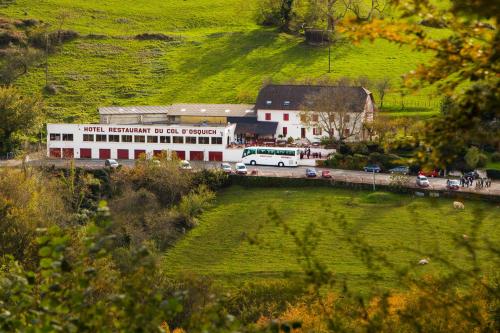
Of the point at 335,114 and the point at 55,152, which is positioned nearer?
the point at 335,114

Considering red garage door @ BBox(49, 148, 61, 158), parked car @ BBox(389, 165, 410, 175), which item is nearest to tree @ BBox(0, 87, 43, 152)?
red garage door @ BBox(49, 148, 61, 158)

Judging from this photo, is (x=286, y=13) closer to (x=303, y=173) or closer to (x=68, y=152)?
(x=68, y=152)

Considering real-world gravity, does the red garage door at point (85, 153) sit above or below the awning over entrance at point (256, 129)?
below

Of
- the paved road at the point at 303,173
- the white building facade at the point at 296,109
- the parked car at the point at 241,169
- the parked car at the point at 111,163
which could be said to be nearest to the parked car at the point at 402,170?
the paved road at the point at 303,173

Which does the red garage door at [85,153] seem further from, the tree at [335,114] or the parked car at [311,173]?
the parked car at [311,173]

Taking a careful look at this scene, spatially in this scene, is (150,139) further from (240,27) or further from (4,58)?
(240,27)

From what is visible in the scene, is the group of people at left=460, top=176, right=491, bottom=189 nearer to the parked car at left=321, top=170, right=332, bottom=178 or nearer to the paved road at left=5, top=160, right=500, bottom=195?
the paved road at left=5, top=160, right=500, bottom=195

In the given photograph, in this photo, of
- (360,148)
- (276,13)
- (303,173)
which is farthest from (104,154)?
(276,13)
